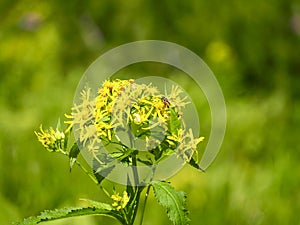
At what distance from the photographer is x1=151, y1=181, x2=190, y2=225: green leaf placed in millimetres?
936

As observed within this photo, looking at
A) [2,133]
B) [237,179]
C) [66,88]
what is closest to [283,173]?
[237,179]

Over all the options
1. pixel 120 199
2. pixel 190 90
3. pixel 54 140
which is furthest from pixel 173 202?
pixel 190 90

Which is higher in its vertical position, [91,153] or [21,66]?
[21,66]

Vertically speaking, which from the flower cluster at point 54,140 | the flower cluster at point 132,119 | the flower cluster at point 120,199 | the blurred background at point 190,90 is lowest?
the flower cluster at point 120,199

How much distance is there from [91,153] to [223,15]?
3.04m

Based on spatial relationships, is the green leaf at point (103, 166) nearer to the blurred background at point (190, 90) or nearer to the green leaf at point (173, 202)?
the green leaf at point (173, 202)

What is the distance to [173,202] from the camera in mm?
950

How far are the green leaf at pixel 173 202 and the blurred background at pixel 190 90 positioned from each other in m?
0.77

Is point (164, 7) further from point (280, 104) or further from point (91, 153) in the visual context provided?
point (91, 153)

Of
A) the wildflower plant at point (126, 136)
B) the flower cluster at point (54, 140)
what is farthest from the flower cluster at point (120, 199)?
the flower cluster at point (54, 140)

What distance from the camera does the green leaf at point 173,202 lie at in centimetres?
94

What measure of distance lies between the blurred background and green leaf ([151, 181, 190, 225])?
0.77m

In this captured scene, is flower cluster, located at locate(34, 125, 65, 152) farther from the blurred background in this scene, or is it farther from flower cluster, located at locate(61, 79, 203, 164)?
the blurred background

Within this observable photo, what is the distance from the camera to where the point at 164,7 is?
3992 mm
